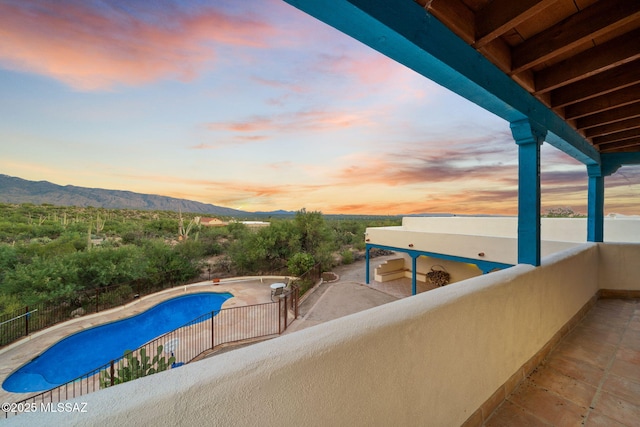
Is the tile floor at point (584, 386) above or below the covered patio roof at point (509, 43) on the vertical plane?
below

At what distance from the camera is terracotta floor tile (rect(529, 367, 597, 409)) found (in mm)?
1811

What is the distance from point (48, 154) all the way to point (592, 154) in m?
19.5

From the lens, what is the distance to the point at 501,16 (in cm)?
143

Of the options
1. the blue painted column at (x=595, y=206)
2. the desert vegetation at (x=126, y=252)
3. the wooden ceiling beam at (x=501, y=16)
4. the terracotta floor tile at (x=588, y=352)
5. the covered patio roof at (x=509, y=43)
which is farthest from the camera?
the desert vegetation at (x=126, y=252)

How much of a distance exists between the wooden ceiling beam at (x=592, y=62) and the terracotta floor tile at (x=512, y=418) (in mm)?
2486

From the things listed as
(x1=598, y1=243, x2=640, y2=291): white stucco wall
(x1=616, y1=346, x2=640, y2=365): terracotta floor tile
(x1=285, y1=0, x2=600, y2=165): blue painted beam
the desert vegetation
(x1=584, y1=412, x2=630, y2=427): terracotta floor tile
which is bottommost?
the desert vegetation

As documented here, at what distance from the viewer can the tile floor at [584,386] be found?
1634 mm

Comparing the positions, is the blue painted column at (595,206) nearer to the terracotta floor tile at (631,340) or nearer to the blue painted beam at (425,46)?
the terracotta floor tile at (631,340)

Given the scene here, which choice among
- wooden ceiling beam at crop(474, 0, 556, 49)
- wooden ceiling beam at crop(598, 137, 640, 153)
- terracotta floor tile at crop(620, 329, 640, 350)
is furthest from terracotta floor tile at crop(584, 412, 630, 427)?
wooden ceiling beam at crop(598, 137, 640, 153)

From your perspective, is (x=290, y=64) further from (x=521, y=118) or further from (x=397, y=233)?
(x=521, y=118)

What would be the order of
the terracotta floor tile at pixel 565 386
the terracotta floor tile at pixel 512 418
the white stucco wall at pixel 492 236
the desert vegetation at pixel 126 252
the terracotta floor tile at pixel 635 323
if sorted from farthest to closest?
the desert vegetation at pixel 126 252 < the white stucco wall at pixel 492 236 < the terracotta floor tile at pixel 635 323 < the terracotta floor tile at pixel 565 386 < the terracotta floor tile at pixel 512 418

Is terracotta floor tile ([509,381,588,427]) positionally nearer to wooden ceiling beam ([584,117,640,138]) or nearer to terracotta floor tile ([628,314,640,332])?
terracotta floor tile ([628,314,640,332])

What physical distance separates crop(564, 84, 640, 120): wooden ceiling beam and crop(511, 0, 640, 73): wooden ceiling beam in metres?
1.31

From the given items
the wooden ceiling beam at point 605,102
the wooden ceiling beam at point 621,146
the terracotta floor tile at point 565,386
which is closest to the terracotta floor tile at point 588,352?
the terracotta floor tile at point 565,386
